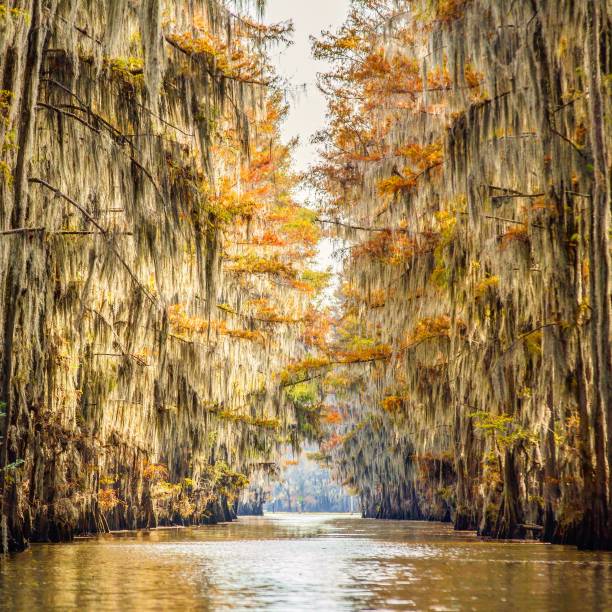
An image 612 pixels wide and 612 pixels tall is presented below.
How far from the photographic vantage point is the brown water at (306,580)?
5672mm

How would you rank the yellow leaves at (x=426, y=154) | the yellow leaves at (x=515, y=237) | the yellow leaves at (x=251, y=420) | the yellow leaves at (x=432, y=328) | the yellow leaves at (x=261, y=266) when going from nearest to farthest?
1. the yellow leaves at (x=515, y=237)
2. the yellow leaves at (x=426, y=154)
3. the yellow leaves at (x=432, y=328)
4. the yellow leaves at (x=261, y=266)
5. the yellow leaves at (x=251, y=420)

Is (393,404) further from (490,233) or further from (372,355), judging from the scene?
(490,233)

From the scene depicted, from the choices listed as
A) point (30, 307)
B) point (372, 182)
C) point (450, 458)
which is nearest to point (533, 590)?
point (30, 307)

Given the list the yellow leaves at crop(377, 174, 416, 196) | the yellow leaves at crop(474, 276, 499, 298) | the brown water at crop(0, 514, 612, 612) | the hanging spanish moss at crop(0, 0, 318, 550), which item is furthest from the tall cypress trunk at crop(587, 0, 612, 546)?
the yellow leaves at crop(377, 174, 416, 196)

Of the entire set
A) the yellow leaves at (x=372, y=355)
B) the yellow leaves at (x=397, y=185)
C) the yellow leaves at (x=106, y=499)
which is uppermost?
the yellow leaves at (x=397, y=185)

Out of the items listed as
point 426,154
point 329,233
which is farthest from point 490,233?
point 329,233

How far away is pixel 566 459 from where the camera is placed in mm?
13570

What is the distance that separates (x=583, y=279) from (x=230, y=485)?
795 inches

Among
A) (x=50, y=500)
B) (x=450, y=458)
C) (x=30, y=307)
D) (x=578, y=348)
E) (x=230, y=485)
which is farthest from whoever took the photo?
(x=230, y=485)

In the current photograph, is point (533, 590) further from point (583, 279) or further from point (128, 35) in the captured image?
point (128, 35)

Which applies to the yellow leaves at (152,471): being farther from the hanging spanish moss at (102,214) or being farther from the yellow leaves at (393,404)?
the yellow leaves at (393,404)

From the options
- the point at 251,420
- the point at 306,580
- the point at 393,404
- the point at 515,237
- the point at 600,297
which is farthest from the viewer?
the point at 251,420

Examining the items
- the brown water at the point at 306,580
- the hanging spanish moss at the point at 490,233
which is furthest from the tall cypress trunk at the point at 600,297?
the brown water at the point at 306,580

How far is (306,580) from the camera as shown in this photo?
23.9 ft
